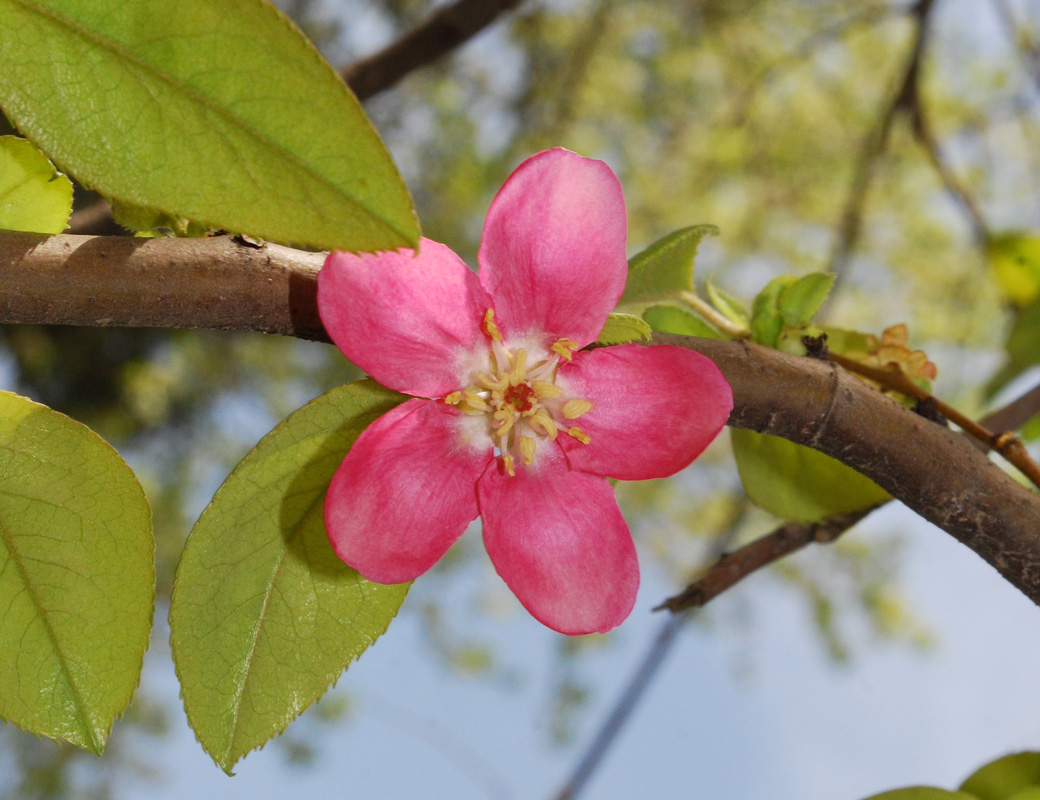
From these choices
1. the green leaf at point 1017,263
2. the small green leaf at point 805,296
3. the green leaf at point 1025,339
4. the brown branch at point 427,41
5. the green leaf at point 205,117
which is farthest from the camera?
the brown branch at point 427,41

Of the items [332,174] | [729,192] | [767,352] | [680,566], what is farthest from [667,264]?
[729,192]

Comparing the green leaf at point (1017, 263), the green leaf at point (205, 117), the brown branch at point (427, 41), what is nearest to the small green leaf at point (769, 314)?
the green leaf at point (205, 117)

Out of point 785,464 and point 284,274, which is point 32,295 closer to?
point 284,274

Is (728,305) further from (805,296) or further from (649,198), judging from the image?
(649,198)

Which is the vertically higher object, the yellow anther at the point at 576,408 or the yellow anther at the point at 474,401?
the yellow anther at the point at 576,408

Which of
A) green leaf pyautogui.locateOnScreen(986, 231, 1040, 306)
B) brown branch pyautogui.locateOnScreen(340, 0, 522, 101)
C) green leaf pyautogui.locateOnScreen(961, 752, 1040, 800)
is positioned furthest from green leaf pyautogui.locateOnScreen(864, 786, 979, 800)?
brown branch pyautogui.locateOnScreen(340, 0, 522, 101)

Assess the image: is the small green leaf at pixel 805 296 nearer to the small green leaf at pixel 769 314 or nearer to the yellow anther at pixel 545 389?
the small green leaf at pixel 769 314

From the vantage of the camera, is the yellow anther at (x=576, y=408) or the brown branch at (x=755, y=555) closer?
the yellow anther at (x=576, y=408)
